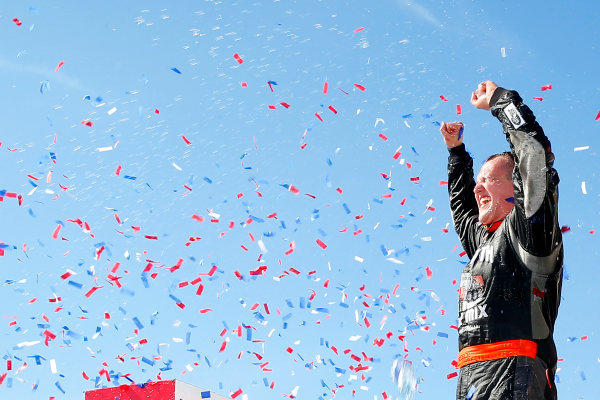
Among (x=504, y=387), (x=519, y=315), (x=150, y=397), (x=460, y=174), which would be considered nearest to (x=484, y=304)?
(x=519, y=315)

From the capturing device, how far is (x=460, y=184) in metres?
5.89

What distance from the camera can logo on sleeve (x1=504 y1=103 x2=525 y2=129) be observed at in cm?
459

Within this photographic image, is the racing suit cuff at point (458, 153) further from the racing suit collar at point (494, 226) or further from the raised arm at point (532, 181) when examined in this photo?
the raised arm at point (532, 181)

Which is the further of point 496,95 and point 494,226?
point 494,226

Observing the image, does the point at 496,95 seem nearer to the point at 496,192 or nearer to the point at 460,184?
the point at 496,192

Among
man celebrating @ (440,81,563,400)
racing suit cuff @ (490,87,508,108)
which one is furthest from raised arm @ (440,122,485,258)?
racing suit cuff @ (490,87,508,108)

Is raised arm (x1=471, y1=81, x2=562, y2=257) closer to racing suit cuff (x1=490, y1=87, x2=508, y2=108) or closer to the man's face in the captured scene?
racing suit cuff (x1=490, y1=87, x2=508, y2=108)

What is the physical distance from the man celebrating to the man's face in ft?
0.71

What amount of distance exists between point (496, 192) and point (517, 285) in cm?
75

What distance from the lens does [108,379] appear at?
1059 cm

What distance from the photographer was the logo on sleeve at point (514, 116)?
15.0ft

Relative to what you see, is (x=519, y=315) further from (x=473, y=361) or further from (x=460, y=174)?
(x=460, y=174)

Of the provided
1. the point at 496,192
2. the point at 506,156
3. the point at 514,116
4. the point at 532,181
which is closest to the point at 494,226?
the point at 496,192

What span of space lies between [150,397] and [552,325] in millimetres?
8563
